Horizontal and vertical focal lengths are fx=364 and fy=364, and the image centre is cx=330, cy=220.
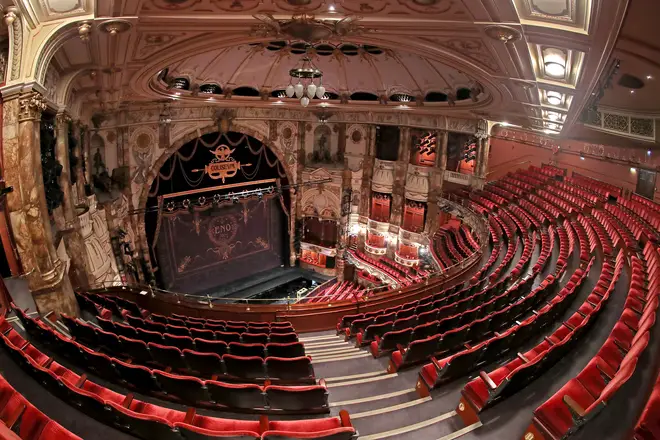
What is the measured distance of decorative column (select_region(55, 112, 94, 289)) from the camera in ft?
22.9

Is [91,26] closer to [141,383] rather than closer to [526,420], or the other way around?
[141,383]

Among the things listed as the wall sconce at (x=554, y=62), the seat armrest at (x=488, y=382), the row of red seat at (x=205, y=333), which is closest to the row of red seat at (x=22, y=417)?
the row of red seat at (x=205, y=333)

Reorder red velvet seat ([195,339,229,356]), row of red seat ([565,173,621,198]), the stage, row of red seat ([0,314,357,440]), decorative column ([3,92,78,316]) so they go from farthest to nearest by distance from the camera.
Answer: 1. the stage
2. row of red seat ([565,173,621,198])
3. red velvet seat ([195,339,229,356])
4. decorative column ([3,92,78,316])
5. row of red seat ([0,314,357,440])

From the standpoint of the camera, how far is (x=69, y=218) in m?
7.34

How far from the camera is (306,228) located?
18.5 meters

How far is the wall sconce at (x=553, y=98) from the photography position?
658 cm

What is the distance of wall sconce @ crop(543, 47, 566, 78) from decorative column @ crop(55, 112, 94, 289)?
792 centimetres

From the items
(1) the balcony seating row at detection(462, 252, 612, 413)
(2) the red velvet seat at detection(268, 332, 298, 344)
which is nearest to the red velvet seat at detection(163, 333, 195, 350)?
(2) the red velvet seat at detection(268, 332, 298, 344)

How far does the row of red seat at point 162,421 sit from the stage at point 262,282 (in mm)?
11893

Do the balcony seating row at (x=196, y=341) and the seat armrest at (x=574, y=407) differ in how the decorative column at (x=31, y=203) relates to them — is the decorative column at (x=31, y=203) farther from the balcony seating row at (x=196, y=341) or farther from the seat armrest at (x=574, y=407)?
the seat armrest at (x=574, y=407)

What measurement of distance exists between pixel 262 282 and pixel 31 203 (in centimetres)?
1214

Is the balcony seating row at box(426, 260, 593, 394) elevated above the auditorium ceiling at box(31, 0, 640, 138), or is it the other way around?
the auditorium ceiling at box(31, 0, 640, 138)

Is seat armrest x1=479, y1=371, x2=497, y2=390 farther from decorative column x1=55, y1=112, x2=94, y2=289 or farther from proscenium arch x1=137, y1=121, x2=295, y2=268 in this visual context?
proscenium arch x1=137, y1=121, x2=295, y2=268

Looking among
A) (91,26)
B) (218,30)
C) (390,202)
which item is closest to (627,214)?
(390,202)
